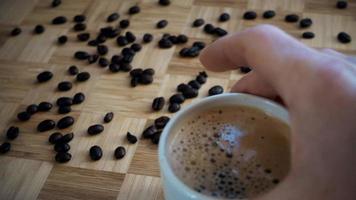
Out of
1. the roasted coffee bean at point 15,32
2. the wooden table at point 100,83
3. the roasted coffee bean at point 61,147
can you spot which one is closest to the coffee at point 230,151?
the wooden table at point 100,83

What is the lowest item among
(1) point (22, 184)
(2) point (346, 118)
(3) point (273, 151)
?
(1) point (22, 184)

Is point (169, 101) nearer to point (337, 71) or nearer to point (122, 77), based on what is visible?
point (122, 77)

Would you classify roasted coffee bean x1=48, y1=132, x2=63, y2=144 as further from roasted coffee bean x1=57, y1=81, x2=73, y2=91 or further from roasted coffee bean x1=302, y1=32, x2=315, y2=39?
roasted coffee bean x1=302, y1=32, x2=315, y2=39

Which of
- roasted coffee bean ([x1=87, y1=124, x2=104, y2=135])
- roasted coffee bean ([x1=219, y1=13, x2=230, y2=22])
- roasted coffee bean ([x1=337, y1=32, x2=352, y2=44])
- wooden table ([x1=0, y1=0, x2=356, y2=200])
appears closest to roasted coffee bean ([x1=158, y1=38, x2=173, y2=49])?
wooden table ([x1=0, y1=0, x2=356, y2=200])

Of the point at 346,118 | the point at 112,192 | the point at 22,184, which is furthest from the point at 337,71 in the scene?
the point at 22,184

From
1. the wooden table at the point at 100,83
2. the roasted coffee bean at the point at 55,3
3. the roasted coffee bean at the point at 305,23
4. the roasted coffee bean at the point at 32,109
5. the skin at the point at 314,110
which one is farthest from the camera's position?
the roasted coffee bean at the point at 55,3

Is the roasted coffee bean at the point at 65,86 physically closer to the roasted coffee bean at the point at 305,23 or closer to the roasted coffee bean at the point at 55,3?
the roasted coffee bean at the point at 55,3

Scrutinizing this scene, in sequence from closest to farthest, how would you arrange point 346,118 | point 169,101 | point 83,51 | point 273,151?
point 346,118 < point 273,151 < point 169,101 < point 83,51
